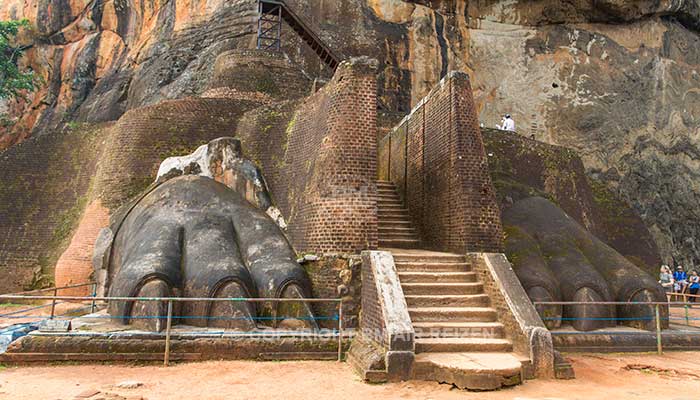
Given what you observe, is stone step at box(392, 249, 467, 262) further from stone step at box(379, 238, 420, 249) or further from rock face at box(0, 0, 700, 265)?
rock face at box(0, 0, 700, 265)

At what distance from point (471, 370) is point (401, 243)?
484 centimetres

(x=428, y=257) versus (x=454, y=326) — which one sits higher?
(x=428, y=257)

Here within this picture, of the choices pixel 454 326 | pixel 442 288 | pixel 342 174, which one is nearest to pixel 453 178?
pixel 342 174

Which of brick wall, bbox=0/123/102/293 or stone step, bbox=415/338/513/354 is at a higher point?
brick wall, bbox=0/123/102/293

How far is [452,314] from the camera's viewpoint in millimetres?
7445

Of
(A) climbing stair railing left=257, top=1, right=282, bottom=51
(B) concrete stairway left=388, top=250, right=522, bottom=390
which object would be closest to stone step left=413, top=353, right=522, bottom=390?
(B) concrete stairway left=388, top=250, right=522, bottom=390

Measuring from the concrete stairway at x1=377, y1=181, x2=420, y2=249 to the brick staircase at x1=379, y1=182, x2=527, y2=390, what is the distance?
1.72 metres

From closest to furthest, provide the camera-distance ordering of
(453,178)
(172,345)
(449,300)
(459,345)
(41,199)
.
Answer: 1. (459,345)
2. (172,345)
3. (449,300)
4. (453,178)
5. (41,199)

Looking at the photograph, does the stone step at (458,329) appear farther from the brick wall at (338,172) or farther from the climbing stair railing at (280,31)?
the climbing stair railing at (280,31)

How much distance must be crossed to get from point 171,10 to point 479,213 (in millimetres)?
23279

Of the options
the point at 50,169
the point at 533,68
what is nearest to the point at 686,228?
the point at 533,68

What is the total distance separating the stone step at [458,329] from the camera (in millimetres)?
7031

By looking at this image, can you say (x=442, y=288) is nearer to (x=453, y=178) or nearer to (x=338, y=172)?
(x=453, y=178)

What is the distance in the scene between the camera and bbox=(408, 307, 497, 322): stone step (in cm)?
733
